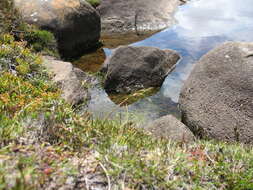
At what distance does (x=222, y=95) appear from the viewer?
7934 mm

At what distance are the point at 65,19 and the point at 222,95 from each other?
387 inches

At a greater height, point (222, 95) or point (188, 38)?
point (222, 95)

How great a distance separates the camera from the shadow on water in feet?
36.0

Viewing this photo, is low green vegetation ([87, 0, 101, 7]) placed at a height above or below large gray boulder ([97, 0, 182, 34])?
above

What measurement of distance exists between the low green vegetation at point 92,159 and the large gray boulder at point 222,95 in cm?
395

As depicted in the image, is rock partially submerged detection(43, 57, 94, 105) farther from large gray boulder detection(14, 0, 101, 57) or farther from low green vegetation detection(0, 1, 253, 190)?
large gray boulder detection(14, 0, 101, 57)

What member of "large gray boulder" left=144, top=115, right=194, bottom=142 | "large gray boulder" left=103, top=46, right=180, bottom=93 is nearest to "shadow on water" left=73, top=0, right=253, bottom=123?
"large gray boulder" left=103, top=46, right=180, bottom=93

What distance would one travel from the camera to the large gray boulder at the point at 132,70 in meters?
12.0

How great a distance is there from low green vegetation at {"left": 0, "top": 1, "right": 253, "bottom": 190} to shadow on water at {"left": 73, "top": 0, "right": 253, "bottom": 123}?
4.51 metres

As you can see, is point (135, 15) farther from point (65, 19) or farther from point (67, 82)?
point (67, 82)

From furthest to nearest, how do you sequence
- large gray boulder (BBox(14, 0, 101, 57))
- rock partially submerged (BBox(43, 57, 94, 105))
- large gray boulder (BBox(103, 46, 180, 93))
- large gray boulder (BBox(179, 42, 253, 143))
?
large gray boulder (BBox(14, 0, 101, 57)) < large gray boulder (BBox(103, 46, 180, 93)) < rock partially submerged (BBox(43, 57, 94, 105)) < large gray boulder (BBox(179, 42, 253, 143))

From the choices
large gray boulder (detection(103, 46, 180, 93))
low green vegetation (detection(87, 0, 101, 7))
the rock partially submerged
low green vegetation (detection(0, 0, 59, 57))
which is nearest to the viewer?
the rock partially submerged

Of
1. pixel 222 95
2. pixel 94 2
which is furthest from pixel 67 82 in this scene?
pixel 94 2

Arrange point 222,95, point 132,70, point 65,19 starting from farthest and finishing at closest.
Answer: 1. point 65,19
2. point 132,70
3. point 222,95
